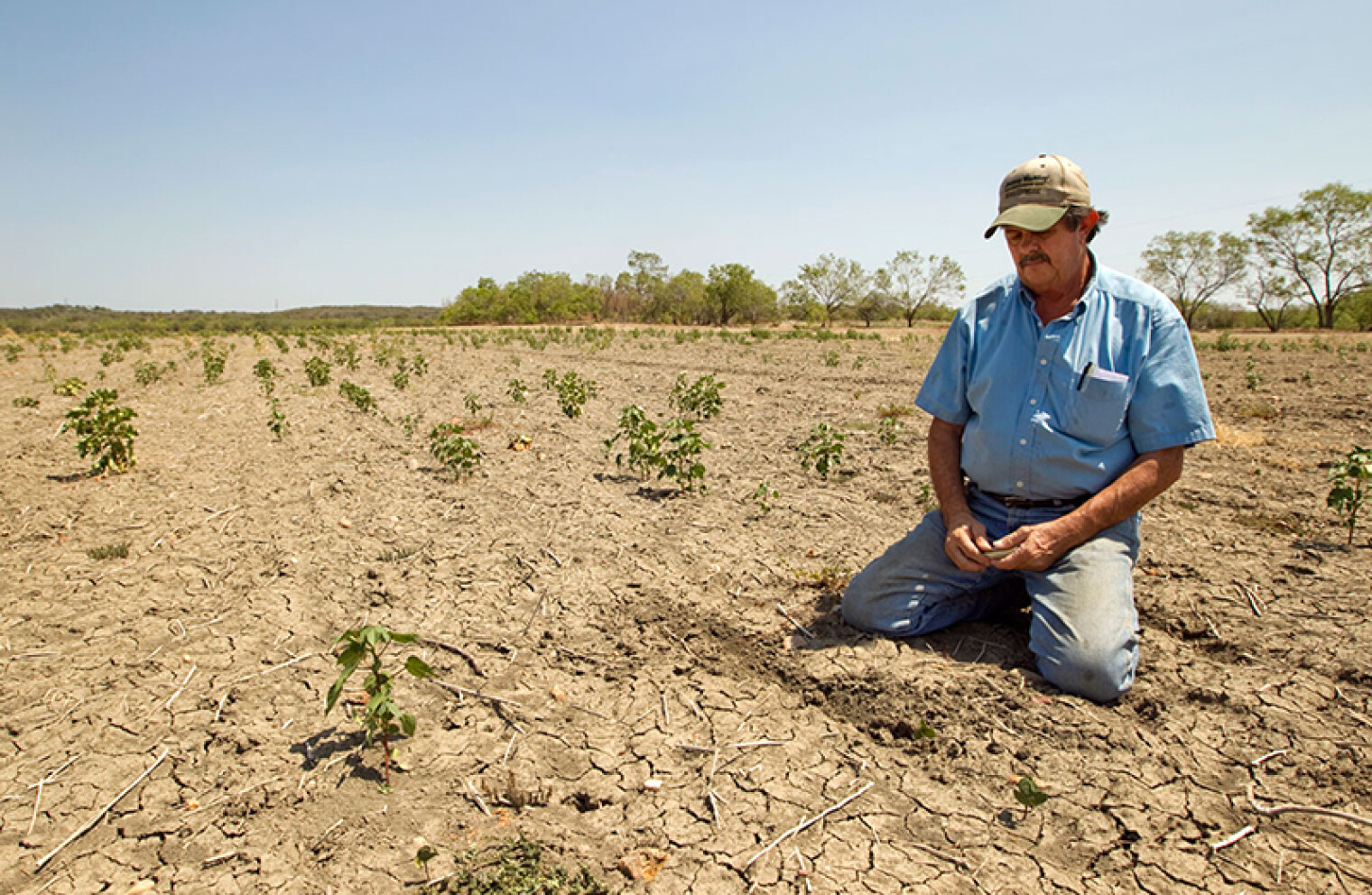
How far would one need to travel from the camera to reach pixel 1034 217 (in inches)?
102

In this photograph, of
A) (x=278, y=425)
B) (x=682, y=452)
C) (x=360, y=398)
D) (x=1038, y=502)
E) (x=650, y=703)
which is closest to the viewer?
(x=650, y=703)

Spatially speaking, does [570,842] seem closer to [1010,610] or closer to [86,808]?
[86,808]

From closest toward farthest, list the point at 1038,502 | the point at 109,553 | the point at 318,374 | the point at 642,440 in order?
1. the point at 1038,502
2. the point at 109,553
3. the point at 642,440
4. the point at 318,374

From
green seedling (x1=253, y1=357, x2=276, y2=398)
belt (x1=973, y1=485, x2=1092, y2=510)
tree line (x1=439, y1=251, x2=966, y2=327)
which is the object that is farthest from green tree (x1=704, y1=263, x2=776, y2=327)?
belt (x1=973, y1=485, x2=1092, y2=510)

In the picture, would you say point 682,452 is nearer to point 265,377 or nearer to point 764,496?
point 764,496

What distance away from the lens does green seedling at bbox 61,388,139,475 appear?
616 centimetres

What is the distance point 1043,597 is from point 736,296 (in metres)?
60.0

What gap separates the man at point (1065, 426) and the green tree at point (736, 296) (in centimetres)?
5894

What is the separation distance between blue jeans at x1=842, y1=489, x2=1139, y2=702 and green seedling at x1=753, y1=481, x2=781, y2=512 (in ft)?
5.46

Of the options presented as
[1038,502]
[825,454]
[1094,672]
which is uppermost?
[1038,502]

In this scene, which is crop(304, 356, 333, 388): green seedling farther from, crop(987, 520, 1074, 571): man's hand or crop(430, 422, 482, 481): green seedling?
crop(987, 520, 1074, 571): man's hand

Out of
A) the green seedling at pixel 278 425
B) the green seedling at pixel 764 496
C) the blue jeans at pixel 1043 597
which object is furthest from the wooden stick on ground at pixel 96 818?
the green seedling at pixel 278 425

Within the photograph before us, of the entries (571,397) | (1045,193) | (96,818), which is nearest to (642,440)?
(571,397)

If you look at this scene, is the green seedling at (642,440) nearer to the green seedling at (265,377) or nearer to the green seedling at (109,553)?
the green seedling at (109,553)
